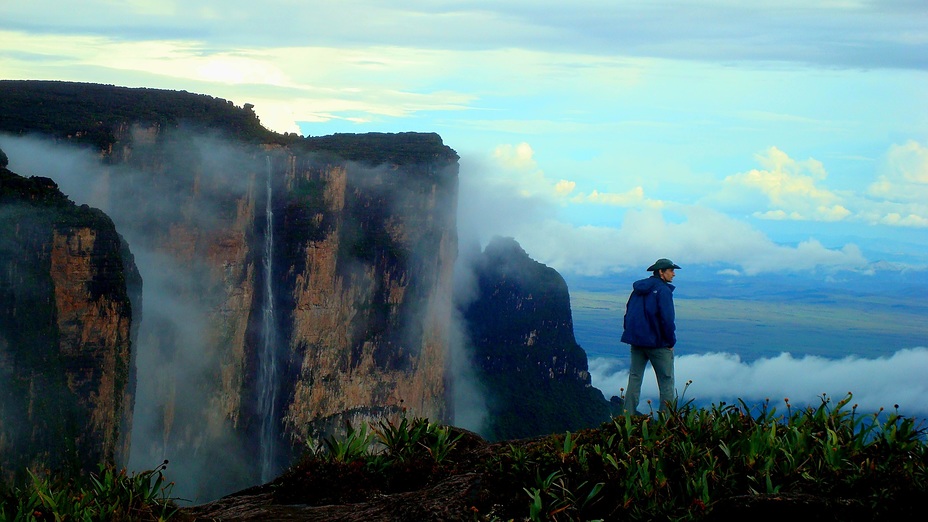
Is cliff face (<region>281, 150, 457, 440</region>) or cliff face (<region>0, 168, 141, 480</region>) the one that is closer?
cliff face (<region>0, 168, 141, 480</region>)

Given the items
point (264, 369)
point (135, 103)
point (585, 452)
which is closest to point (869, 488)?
point (585, 452)

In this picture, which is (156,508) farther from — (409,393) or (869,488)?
(409,393)

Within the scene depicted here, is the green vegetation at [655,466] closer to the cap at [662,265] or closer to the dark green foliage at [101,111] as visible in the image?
the cap at [662,265]

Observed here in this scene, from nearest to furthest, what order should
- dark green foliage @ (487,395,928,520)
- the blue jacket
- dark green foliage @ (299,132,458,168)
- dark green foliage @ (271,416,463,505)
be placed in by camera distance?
dark green foliage @ (487,395,928,520)
dark green foliage @ (271,416,463,505)
the blue jacket
dark green foliage @ (299,132,458,168)

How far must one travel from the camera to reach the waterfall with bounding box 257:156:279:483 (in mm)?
84125

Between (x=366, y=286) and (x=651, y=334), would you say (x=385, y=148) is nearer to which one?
(x=366, y=286)

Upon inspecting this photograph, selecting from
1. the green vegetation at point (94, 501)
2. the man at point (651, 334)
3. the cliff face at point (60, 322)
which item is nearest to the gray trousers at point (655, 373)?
the man at point (651, 334)

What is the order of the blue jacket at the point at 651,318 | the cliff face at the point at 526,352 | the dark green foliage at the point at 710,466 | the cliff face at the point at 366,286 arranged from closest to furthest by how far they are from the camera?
the dark green foliage at the point at 710,466 < the blue jacket at the point at 651,318 < the cliff face at the point at 366,286 < the cliff face at the point at 526,352

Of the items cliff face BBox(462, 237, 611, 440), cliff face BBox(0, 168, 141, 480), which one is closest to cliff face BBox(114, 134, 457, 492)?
cliff face BBox(0, 168, 141, 480)

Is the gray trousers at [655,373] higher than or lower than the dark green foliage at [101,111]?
lower

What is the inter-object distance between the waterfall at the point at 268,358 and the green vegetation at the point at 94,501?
71.6 meters

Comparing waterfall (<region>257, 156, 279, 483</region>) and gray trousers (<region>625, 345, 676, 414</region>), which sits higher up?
gray trousers (<region>625, 345, 676, 414</region>)

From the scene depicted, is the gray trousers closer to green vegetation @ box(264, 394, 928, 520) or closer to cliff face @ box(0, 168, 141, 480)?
green vegetation @ box(264, 394, 928, 520)

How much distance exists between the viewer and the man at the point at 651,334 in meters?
17.0
